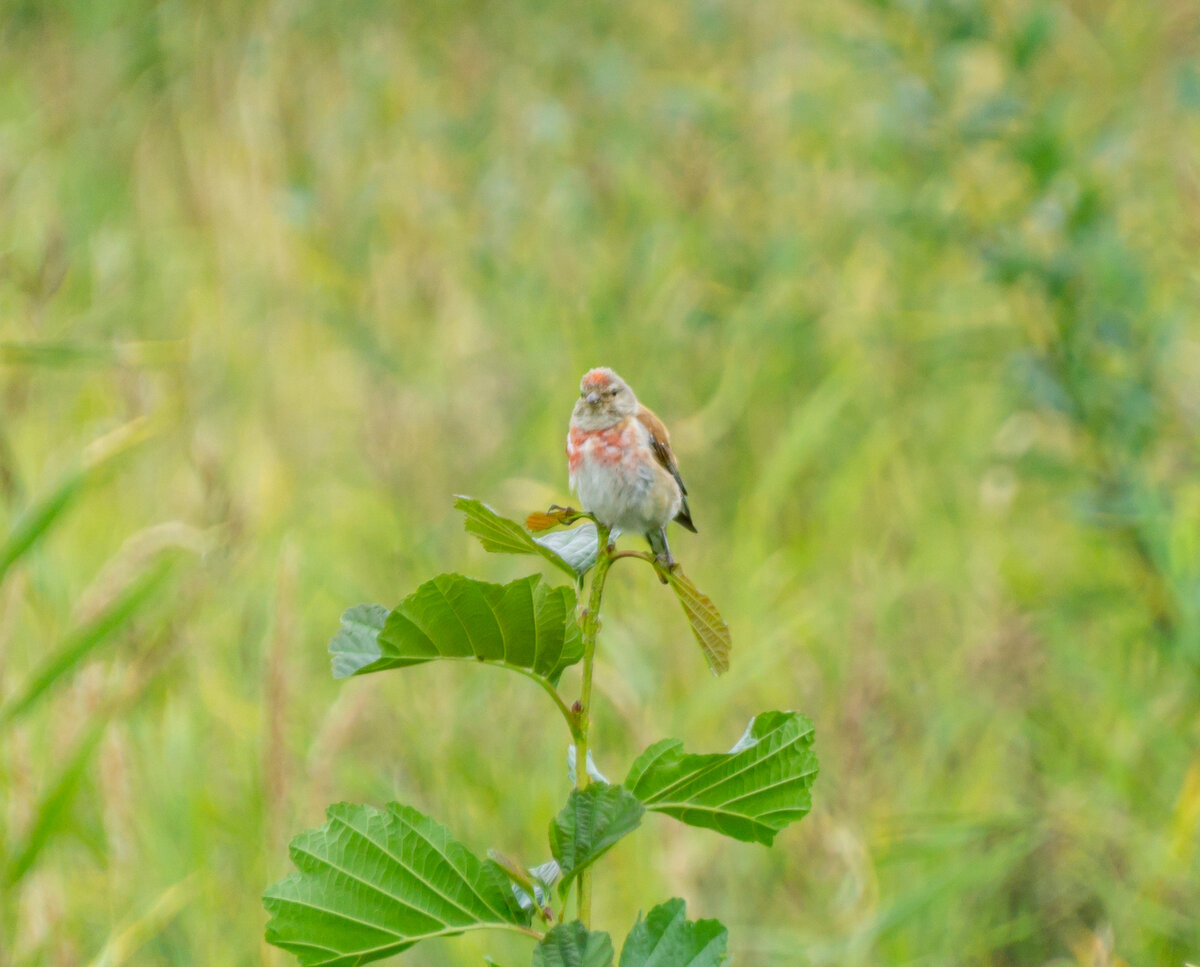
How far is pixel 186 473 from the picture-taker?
4.00m

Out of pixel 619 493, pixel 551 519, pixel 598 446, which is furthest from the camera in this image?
pixel 598 446

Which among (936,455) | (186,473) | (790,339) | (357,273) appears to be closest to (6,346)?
(186,473)

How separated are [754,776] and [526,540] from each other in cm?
22

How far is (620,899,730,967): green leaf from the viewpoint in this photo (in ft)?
2.59

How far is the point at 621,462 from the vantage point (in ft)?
5.64

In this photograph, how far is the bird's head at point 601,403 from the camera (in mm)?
1763

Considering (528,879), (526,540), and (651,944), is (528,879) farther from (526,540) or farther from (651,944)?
(526,540)

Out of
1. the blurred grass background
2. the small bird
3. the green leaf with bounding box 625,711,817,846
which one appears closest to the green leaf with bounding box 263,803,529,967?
the green leaf with bounding box 625,711,817,846

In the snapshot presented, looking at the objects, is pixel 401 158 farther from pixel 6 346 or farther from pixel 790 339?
pixel 6 346

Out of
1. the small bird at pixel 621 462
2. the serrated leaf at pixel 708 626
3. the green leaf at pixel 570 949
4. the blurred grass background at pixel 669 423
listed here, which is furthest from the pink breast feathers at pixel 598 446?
the green leaf at pixel 570 949

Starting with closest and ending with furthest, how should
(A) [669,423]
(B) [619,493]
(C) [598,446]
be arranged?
(B) [619,493], (C) [598,446], (A) [669,423]

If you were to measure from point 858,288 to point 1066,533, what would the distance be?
1220 mm

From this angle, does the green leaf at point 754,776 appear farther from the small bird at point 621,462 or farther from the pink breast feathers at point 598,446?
the pink breast feathers at point 598,446

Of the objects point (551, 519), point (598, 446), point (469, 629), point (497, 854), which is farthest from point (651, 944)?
point (598, 446)
